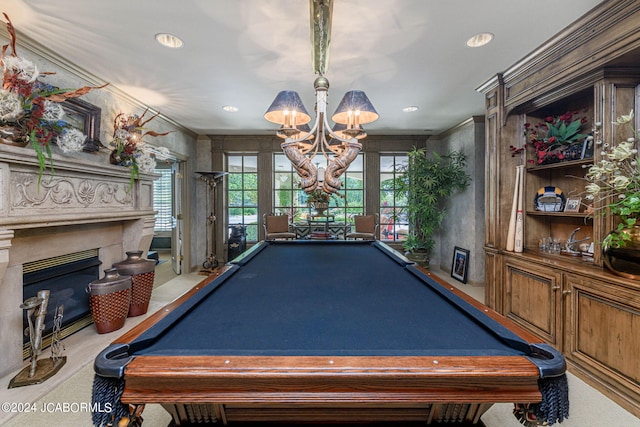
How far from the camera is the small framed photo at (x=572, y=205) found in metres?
2.35

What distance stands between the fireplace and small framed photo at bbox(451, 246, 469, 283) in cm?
482

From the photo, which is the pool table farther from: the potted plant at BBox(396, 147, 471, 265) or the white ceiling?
the potted plant at BBox(396, 147, 471, 265)

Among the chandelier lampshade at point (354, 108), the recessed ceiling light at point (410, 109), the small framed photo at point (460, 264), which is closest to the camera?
the chandelier lampshade at point (354, 108)

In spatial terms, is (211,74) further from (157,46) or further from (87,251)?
(87,251)

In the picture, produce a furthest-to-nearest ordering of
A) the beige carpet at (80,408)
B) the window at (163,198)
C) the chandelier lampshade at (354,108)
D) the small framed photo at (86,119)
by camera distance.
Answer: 1. the window at (163,198)
2. the small framed photo at (86,119)
3. the chandelier lampshade at (354,108)
4. the beige carpet at (80,408)

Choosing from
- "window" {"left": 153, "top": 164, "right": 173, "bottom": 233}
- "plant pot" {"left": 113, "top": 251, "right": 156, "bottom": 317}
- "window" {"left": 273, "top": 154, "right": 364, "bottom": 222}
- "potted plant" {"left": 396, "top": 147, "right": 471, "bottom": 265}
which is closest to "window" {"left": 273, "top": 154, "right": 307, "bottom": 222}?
"window" {"left": 273, "top": 154, "right": 364, "bottom": 222}

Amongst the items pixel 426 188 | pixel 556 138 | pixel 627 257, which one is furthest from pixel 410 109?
pixel 627 257

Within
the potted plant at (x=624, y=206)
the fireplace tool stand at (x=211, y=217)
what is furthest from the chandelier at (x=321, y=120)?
the fireplace tool stand at (x=211, y=217)

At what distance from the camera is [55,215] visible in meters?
2.12

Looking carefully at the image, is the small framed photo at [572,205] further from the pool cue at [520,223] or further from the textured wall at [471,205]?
the textured wall at [471,205]

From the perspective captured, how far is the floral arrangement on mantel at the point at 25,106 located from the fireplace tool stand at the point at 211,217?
264 cm

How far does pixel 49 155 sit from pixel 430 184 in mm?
Answer: 4454

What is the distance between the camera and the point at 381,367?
0.77 metres

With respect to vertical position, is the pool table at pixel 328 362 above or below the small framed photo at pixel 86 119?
below
